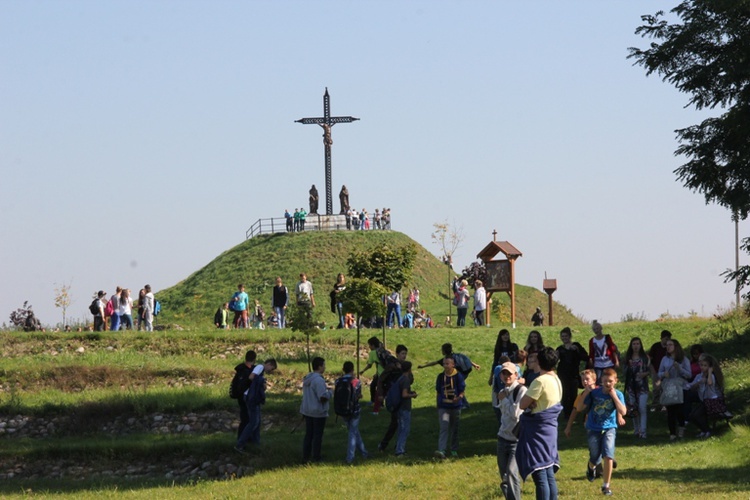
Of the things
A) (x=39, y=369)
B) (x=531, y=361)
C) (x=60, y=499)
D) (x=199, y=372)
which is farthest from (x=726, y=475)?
(x=39, y=369)

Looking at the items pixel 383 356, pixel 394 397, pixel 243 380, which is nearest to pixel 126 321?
pixel 383 356

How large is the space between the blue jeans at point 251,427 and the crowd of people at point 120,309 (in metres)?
16.9

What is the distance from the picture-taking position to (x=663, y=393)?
18.8 m

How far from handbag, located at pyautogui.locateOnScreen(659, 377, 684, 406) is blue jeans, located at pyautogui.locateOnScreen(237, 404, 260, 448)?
22.9 ft

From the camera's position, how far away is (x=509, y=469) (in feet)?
42.8

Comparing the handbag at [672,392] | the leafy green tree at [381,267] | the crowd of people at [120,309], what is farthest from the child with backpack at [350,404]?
the crowd of people at [120,309]

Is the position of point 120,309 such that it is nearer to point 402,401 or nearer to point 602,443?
point 402,401

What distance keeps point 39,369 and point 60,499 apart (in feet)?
43.0

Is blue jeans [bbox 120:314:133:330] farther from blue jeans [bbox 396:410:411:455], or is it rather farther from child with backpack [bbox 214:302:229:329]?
blue jeans [bbox 396:410:411:455]

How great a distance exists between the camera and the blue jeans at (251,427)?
65.8 feet

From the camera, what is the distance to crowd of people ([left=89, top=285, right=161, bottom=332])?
36.7 meters

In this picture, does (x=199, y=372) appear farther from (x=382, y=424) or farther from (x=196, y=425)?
(x=382, y=424)

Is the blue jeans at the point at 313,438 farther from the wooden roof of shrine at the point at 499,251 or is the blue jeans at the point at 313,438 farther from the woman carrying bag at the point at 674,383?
the wooden roof of shrine at the point at 499,251

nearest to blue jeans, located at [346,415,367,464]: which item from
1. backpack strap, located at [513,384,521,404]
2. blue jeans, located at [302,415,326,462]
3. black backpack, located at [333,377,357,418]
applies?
black backpack, located at [333,377,357,418]
